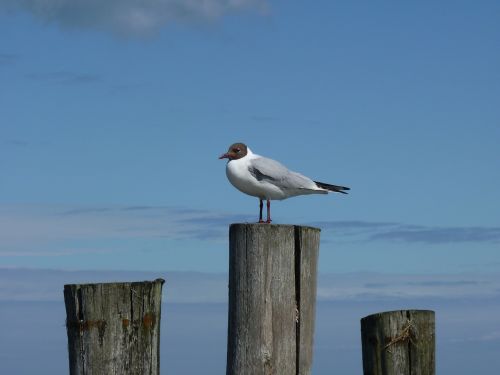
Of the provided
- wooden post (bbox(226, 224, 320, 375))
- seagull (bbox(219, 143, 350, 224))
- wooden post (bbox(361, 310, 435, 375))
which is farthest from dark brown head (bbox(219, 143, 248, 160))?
wooden post (bbox(361, 310, 435, 375))

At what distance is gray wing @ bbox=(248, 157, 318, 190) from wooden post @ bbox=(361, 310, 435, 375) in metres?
4.61

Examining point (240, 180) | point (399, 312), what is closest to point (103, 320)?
point (399, 312)

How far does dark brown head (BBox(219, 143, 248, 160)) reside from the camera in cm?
1233

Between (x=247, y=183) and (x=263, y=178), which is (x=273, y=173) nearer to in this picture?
(x=263, y=178)

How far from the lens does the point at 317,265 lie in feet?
24.0

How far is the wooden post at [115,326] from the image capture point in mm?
6504

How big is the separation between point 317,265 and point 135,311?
1672mm

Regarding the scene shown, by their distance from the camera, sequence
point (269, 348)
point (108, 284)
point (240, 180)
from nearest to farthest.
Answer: point (108, 284) → point (269, 348) → point (240, 180)

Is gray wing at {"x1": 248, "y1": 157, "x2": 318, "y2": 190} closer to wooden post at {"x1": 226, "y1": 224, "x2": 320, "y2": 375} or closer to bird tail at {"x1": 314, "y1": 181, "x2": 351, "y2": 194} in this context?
bird tail at {"x1": 314, "y1": 181, "x2": 351, "y2": 194}

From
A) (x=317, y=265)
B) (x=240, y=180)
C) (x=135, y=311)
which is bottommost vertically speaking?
(x=135, y=311)

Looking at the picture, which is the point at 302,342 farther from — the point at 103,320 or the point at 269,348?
the point at 103,320

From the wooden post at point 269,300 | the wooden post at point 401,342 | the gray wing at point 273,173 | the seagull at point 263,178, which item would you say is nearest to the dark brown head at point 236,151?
the seagull at point 263,178

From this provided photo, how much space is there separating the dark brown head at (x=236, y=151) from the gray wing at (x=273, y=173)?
19.3 inches

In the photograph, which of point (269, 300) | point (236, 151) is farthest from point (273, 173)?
point (269, 300)
